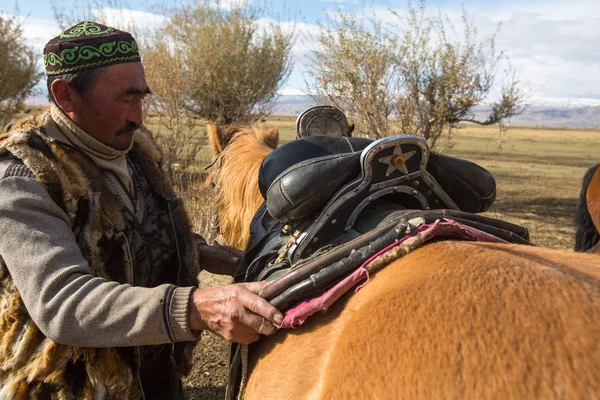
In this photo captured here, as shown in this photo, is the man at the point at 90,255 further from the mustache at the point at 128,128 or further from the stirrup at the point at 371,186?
the stirrup at the point at 371,186

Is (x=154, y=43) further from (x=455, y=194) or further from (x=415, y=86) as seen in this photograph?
(x=455, y=194)

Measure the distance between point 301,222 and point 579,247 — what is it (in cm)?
250

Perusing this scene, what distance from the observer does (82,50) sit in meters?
1.58

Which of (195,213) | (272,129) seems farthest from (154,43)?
(272,129)

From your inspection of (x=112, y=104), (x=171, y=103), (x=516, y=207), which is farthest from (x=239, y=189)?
(x=516, y=207)

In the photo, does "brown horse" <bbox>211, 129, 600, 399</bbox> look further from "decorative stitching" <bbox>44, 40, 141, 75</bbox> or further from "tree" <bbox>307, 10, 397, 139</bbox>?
"tree" <bbox>307, 10, 397, 139</bbox>

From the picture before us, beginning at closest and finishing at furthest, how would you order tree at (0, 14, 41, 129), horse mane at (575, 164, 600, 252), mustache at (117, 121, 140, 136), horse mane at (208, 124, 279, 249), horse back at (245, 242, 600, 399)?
horse back at (245, 242, 600, 399)
mustache at (117, 121, 140, 136)
horse mane at (208, 124, 279, 249)
horse mane at (575, 164, 600, 252)
tree at (0, 14, 41, 129)

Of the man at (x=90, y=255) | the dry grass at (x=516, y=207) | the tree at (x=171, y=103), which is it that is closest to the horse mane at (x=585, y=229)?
the dry grass at (x=516, y=207)

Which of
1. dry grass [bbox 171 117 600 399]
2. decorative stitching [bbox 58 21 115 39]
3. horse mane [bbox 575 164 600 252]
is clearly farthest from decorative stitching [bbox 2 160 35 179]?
horse mane [bbox 575 164 600 252]

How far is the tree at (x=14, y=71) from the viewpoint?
543 inches

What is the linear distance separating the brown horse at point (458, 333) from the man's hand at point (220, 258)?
0.86 meters

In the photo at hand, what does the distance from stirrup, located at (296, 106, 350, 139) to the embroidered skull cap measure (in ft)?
3.00

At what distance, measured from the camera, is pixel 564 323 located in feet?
2.97

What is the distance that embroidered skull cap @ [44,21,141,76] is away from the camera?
1577 mm
